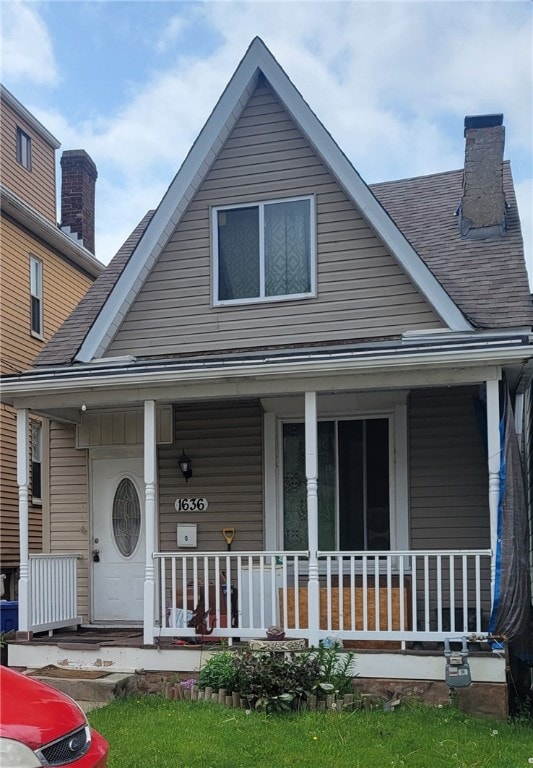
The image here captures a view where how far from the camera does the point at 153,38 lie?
964 centimetres

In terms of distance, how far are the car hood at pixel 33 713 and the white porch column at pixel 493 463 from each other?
452 centimetres

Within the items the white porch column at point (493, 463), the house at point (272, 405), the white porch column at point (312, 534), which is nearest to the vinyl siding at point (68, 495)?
the house at point (272, 405)

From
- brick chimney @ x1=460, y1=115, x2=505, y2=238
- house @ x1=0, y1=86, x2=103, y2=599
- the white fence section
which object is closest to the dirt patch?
the white fence section

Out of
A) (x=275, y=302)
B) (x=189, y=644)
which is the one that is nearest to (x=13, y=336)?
(x=275, y=302)

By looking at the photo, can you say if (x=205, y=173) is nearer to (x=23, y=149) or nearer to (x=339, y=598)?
(x=339, y=598)

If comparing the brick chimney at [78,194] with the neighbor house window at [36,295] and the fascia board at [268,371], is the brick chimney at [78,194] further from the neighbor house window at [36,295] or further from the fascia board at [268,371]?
the fascia board at [268,371]

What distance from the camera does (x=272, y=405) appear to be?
9930 millimetres

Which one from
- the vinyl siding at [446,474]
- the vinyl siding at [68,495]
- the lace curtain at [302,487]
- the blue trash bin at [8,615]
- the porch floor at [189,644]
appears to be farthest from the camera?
the blue trash bin at [8,615]

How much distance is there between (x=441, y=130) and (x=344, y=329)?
6578 millimetres

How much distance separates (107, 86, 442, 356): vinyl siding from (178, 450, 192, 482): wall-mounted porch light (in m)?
1.37

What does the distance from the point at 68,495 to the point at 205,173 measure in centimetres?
467

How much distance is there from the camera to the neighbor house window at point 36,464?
15.9 m

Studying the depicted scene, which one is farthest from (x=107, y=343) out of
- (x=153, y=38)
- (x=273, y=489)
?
(x=153, y=38)

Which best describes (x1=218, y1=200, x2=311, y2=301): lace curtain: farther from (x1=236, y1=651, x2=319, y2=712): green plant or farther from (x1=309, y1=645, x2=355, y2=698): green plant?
(x1=236, y1=651, x2=319, y2=712): green plant
